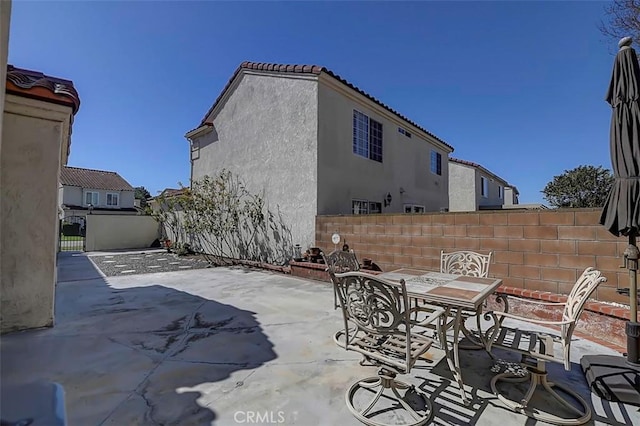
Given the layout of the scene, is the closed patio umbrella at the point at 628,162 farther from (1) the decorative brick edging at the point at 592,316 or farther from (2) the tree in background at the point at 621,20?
(2) the tree in background at the point at 621,20

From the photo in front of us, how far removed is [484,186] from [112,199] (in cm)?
3942

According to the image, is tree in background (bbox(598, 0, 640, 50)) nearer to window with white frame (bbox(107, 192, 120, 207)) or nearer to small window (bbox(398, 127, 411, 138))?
small window (bbox(398, 127, 411, 138))

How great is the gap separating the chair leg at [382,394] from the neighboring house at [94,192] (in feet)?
119

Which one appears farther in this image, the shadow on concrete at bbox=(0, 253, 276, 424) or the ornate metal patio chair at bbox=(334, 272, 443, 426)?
the shadow on concrete at bbox=(0, 253, 276, 424)

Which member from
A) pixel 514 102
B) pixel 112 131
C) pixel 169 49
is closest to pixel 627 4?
pixel 514 102

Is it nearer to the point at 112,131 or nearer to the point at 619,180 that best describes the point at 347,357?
the point at 619,180

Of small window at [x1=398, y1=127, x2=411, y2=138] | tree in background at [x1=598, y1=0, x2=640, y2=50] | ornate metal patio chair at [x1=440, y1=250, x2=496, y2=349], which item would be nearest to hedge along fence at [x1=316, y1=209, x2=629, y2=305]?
ornate metal patio chair at [x1=440, y1=250, x2=496, y2=349]

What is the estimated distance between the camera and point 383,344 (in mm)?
2914

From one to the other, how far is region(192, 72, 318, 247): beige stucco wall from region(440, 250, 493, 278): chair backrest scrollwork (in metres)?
5.27

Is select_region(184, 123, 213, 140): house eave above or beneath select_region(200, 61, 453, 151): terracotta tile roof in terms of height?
beneath

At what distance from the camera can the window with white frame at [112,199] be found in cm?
3384

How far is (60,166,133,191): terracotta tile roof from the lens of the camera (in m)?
31.6

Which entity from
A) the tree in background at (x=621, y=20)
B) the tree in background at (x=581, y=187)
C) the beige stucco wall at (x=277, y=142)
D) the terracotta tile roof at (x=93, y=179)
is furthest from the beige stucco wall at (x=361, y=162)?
the terracotta tile roof at (x=93, y=179)
